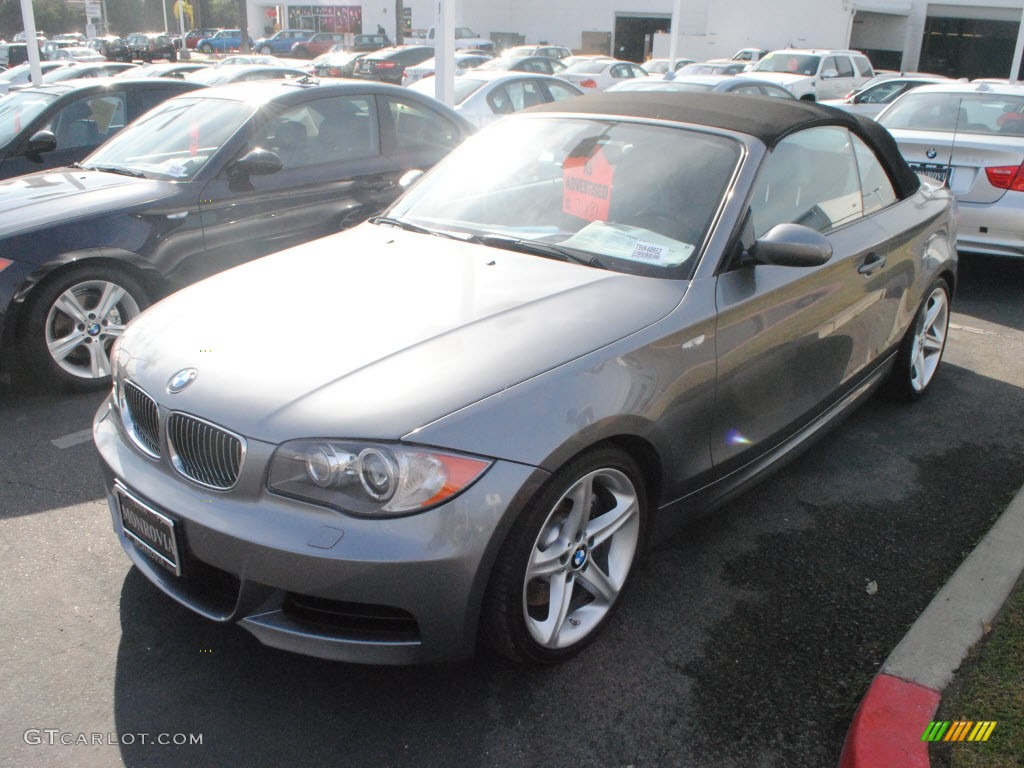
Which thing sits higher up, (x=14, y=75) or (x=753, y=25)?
(x=753, y=25)

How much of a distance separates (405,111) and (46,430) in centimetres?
334

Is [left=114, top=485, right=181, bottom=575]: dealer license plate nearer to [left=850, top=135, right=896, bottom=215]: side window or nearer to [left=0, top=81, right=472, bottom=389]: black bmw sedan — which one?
[left=0, top=81, right=472, bottom=389]: black bmw sedan

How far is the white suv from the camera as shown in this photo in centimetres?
2105

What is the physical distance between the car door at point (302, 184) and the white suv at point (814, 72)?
1678 cm

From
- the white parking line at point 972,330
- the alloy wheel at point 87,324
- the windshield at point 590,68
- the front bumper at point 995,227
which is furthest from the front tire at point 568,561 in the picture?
the windshield at point 590,68

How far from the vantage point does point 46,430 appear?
464 centimetres

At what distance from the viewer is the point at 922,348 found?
5.05 m

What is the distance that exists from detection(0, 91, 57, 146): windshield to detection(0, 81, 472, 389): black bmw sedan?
→ 5.60ft

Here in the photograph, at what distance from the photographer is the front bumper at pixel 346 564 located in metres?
2.34

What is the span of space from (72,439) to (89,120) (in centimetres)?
417

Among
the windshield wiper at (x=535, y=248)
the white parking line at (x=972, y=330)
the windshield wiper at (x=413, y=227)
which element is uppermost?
the windshield wiper at (x=535, y=248)

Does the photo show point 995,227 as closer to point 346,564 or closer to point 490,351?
point 490,351

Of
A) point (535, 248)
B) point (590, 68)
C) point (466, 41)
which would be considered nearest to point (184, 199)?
point (535, 248)

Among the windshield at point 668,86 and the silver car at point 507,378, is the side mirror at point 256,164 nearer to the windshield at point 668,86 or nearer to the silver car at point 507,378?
the silver car at point 507,378
